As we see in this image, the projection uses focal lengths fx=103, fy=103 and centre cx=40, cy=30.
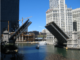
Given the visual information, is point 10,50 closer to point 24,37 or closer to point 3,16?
point 24,37

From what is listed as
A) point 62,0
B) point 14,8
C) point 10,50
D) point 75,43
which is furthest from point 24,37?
point 10,50

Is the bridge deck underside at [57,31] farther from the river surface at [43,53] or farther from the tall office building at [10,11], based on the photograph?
the tall office building at [10,11]

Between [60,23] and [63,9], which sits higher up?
[63,9]

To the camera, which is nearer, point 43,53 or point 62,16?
point 43,53

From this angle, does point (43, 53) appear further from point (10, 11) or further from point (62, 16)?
point (10, 11)

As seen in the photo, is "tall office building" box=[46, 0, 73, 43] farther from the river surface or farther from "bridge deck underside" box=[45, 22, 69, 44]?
the river surface

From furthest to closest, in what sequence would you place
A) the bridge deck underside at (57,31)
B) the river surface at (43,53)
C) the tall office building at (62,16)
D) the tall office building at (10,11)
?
the tall office building at (10,11), the tall office building at (62,16), the bridge deck underside at (57,31), the river surface at (43,53)

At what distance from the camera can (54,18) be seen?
41.3 metres

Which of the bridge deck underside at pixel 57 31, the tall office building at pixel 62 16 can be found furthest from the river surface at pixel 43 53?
the tall office building at pixel 62 16

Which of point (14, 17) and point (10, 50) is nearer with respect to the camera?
point (10, 50)

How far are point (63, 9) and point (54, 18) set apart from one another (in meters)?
5.23

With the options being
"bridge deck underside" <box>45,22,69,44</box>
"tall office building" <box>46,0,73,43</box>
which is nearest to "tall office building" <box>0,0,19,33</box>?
"tall office building" <box>46,0,73,43</box>

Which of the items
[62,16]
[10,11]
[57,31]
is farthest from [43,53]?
[10,11]

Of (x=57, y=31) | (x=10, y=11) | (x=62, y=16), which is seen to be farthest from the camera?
(x=10, y=11)
